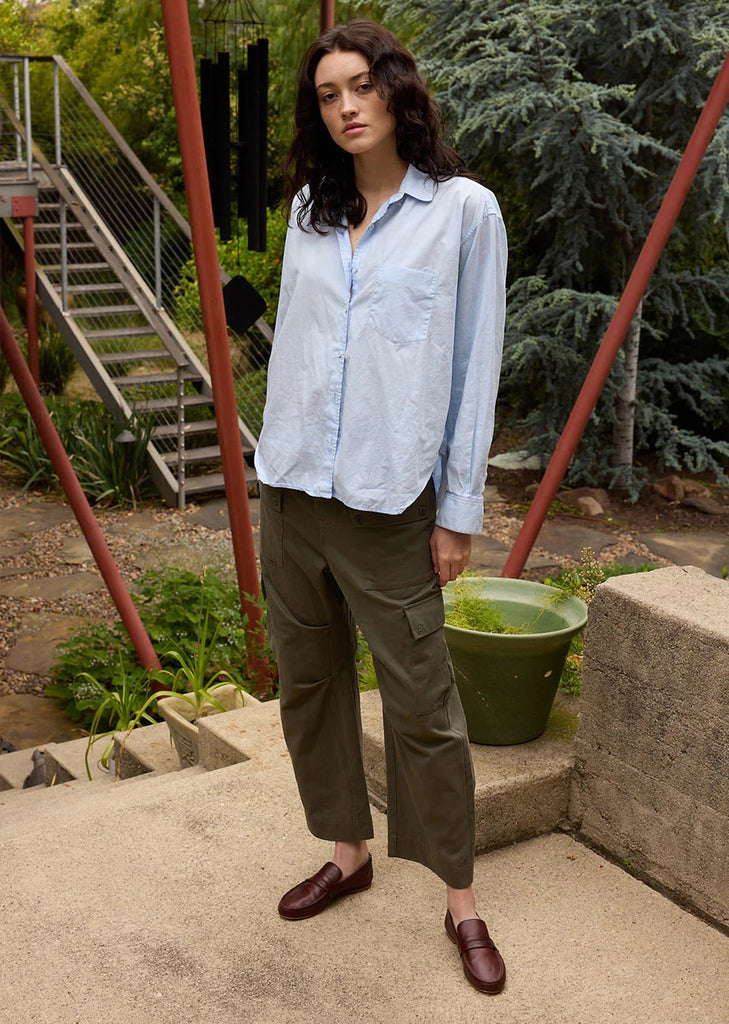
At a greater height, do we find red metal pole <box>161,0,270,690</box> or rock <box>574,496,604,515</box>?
red metal pole <box>161,0,270,690</box>

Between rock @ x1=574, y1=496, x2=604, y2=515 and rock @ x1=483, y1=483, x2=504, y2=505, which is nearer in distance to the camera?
rock @ x1=574, y1=496, x2=604, y2=515

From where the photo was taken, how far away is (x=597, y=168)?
684cm

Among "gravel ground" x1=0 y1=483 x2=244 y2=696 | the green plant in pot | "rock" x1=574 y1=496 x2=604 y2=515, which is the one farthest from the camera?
"rock" x1=574 y1=496 x2=604 y2=515

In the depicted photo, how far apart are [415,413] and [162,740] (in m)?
1.98

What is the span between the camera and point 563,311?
7082 mm

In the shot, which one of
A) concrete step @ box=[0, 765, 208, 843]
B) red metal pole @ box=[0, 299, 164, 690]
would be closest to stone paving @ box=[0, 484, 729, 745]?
red metal pole @ box=[0, 299, 164, 690]

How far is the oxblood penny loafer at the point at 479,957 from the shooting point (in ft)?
6.23

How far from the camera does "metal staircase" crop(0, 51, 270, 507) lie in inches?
283

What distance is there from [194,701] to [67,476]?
0.88 metres

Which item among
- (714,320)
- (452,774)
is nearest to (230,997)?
(452,774)

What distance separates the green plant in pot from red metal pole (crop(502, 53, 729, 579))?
92cm

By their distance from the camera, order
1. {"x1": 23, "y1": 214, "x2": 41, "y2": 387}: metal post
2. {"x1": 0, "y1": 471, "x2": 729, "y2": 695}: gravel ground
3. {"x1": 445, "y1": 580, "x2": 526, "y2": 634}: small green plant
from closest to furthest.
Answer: {"x1": 445, "y1": 580, "x2": 526, "y2": 634}: small green plant
{"x1": 0, "y1": 471, "x2": 729, "y2": 695}: gravel ground
{"x1": 23, "y1": 214, "x2": 41, "y2": 387}: metal post

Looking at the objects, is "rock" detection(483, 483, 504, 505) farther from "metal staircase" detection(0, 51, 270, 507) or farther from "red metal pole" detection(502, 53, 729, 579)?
"red metal pole" detection(502, 53, 729, 579)

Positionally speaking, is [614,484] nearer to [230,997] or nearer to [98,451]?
[98,451]
